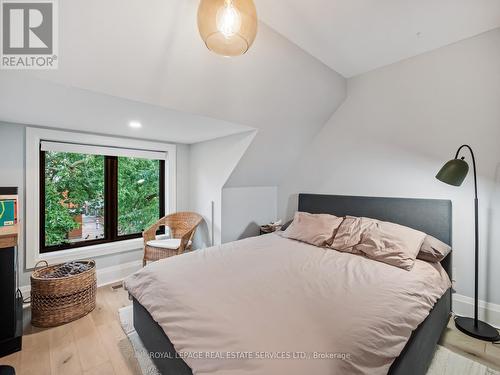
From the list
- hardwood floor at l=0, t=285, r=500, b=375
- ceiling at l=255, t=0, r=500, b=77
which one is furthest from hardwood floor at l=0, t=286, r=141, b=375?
ceiling at l=255, t=0, r=500, b=77

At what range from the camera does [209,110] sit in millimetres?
2117

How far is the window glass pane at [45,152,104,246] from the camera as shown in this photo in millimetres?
2709

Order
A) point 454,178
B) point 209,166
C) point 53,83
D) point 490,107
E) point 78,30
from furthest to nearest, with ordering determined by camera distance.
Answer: point 209,166 < point 490,107 < point 454,178 < point 53,83 < point 78,30

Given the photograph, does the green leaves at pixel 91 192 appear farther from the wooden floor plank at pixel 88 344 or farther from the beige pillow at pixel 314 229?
the beige pillow at pixel 314 229

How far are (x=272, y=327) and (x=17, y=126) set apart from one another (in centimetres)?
305

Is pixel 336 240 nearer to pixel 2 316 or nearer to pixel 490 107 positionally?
pixel 490 107

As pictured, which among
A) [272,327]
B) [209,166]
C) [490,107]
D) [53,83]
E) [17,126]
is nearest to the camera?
[272,327]

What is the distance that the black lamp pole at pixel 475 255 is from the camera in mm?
1820

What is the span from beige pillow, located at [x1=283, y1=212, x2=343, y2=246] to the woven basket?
216 centimetres

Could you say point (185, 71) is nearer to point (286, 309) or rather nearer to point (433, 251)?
point (286, 309)

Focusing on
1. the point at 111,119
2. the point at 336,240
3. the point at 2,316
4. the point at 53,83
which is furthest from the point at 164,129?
the point at 336,240

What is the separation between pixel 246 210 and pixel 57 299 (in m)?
2.27

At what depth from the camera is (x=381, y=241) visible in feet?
6.74

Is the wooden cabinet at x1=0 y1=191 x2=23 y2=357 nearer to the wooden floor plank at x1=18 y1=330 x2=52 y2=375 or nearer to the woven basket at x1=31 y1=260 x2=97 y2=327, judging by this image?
the wooden floor plank at x1=18 y1=330 x2=52 y2=375
